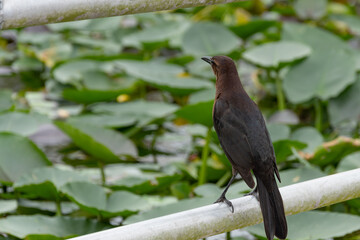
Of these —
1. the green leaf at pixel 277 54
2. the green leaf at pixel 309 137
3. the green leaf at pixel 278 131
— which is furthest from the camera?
the green leaf at pixel 277 54

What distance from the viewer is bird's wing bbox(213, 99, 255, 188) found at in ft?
5.53

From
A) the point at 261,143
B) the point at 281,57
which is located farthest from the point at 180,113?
the point at 281,57

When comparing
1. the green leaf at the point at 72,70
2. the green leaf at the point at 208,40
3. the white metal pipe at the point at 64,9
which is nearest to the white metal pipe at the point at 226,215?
the white metal pipe at the point at 64,9

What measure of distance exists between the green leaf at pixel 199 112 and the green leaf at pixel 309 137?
0.53 m

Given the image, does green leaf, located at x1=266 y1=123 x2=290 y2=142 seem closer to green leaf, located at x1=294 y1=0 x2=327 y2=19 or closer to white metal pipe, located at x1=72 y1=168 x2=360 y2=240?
white metal pipe, located at x1=72 y1=168 x2=360 y2=240

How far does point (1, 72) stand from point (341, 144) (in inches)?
89.5

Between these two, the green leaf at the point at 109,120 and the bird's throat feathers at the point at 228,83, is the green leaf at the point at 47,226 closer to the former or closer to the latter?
the bird's throat feathers at the point at 228,83

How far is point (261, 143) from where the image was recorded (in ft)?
5.59

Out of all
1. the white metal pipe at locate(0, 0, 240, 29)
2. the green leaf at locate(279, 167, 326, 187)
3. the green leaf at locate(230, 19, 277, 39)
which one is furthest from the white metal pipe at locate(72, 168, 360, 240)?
the green leaf at locate(230, 19, 277, 39)

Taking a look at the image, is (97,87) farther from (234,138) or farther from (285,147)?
(234,138)

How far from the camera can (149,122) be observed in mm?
3088

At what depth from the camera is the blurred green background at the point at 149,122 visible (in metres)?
2.14

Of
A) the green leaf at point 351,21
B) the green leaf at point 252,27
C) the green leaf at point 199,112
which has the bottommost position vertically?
the green leaf at point 351,21

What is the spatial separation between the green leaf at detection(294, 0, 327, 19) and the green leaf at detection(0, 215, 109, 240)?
3.33m
